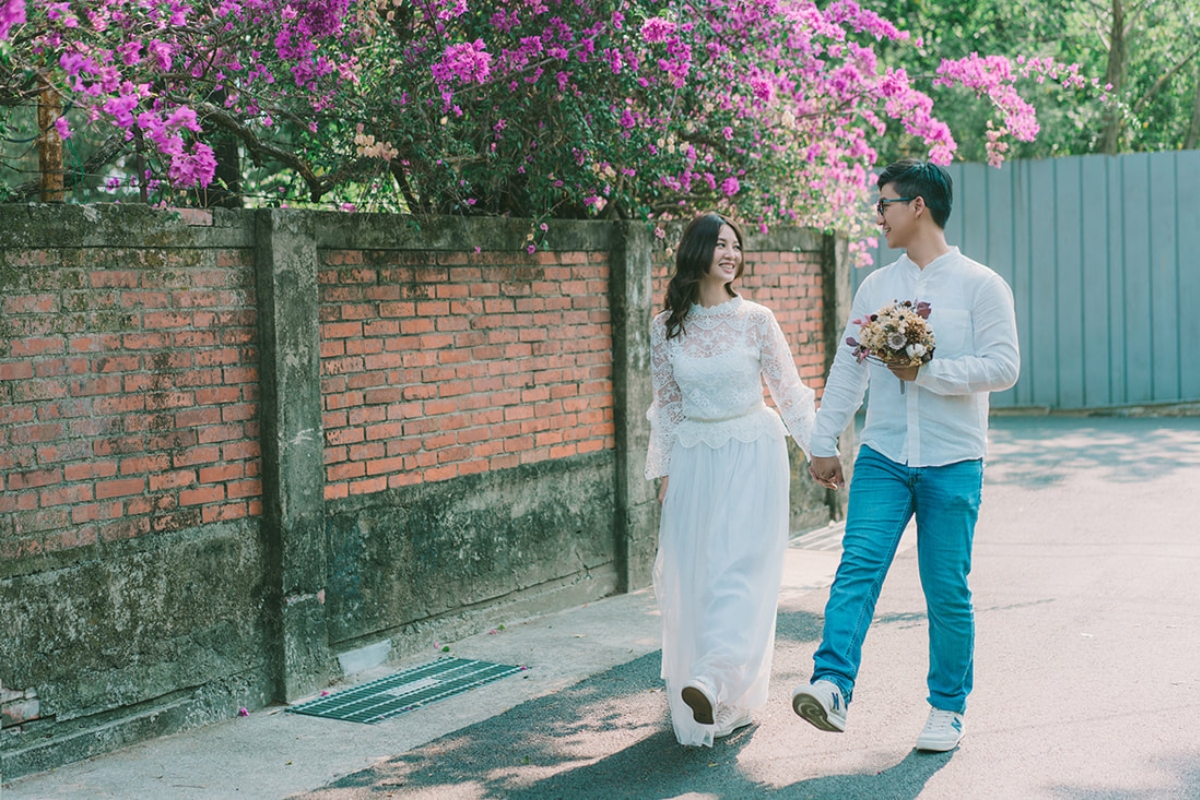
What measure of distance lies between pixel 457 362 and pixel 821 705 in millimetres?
2853

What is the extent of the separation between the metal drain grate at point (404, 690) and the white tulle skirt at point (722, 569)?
41.6 inches

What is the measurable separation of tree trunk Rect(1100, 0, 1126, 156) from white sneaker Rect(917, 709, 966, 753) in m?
12.3

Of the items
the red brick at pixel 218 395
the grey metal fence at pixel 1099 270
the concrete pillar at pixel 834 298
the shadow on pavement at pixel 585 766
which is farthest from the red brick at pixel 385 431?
the grey metal fence at pixel 1099 270

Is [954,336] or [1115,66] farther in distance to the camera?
[1115,66]

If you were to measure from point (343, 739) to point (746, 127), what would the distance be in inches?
177

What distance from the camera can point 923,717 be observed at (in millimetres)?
5039

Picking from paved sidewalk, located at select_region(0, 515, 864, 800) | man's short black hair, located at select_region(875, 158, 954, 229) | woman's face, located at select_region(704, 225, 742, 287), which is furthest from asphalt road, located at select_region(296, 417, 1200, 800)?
man's short black hair, located at select_region(875, 158, 954, 229)

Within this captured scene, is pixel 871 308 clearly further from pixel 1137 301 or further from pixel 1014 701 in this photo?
pixel 1137 301

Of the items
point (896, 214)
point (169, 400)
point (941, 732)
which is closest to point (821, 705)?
point (941, 732)

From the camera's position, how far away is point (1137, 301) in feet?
46.9

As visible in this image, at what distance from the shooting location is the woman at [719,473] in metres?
4.93

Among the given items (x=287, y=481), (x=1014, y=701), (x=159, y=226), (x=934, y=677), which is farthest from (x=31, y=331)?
(x=1014, y=701)

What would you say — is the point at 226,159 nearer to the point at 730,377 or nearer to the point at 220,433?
the point at 220,433

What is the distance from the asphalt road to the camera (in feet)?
14.3
